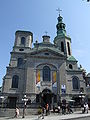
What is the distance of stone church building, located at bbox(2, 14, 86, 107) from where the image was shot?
33.6 m

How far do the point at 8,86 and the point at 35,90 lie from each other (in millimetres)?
6457

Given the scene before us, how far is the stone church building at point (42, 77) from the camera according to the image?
110ft

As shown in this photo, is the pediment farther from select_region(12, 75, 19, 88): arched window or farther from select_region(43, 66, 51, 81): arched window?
select_region(12, 75, 19, 88): arched window

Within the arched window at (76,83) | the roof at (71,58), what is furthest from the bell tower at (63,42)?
the arched window at (76,83)

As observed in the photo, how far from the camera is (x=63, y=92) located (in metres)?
34.7

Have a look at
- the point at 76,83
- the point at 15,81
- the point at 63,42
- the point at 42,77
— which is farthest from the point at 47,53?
the point at 15,81

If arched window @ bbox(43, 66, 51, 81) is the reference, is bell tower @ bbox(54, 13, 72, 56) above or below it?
above

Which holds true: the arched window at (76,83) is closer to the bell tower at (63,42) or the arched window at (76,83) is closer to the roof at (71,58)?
the roof at (71,58)

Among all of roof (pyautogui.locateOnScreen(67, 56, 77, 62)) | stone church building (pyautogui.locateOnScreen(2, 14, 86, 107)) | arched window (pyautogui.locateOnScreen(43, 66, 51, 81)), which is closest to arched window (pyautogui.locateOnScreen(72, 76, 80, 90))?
stone church building (pyautogui.locateOnScreen(2, 14, 86, 107))

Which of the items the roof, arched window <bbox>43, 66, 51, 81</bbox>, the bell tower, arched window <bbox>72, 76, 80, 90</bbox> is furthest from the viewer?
the bell tower

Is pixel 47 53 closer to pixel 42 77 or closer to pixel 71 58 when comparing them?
pixel 42 77

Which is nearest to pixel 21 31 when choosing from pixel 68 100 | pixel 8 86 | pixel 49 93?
pixel 8 86

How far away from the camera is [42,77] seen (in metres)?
36.0

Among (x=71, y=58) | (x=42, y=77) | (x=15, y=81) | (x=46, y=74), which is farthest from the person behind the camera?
(x=71, y=58)
